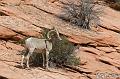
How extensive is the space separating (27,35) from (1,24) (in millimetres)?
1157

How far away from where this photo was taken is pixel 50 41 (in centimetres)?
1389

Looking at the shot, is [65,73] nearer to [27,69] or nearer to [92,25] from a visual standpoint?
[27,69]

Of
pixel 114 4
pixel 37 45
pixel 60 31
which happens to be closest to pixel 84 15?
pixel 60 31

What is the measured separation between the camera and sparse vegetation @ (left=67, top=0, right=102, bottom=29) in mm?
18422

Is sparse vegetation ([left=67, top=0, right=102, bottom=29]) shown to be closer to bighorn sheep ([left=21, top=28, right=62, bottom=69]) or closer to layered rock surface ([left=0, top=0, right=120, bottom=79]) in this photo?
layered rock surface ([left=0, top=0, right=120, bottom=79])

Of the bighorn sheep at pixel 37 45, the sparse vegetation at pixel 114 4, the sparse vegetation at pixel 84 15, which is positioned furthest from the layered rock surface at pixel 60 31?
the sparse vegetation at pixel 114 4

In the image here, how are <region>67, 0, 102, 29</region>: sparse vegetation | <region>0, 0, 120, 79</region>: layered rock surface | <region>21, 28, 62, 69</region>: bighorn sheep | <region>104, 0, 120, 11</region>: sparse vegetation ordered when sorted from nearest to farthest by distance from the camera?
<region>21, 28, 62, 69</region>: bighorn sheep < <region>0, 0, 120, 79</region>: layered rock surface < <region>67, 0, 102, 29</region>: sparse vegetation < <region>104, 0, 120, 11</region>: sparse vegetation

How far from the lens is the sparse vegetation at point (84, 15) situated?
18422 millimetres

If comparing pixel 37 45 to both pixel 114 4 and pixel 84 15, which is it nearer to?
pixel 84 15

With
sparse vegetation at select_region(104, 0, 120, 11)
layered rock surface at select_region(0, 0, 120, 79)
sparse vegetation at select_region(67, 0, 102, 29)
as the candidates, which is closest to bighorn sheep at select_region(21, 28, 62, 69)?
layered rock surface at select_region(0, 0, 120, 79)

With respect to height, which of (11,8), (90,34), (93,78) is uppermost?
(11,8)

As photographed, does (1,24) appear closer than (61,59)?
No

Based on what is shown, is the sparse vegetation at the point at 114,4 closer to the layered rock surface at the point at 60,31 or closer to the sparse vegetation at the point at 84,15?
the layered rock surface at the point at 60,31

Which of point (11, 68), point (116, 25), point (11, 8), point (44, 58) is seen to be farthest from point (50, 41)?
point (116, 25)
